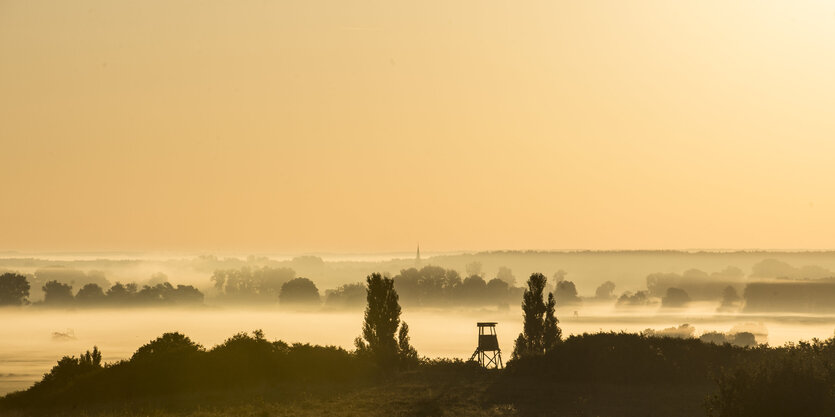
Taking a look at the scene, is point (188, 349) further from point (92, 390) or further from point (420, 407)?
point (420, 407)

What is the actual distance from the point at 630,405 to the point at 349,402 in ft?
62.0

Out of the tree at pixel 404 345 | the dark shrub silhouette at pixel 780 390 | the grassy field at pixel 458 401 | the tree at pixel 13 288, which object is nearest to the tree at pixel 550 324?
the tree at pixel 404 345

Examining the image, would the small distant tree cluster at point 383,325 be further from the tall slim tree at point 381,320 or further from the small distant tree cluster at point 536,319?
the small distant tree cluster at point 536,319

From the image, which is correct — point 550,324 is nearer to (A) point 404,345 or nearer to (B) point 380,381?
(A) point 404,345

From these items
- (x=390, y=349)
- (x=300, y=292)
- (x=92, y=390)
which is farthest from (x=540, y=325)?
(x=300, y=292)

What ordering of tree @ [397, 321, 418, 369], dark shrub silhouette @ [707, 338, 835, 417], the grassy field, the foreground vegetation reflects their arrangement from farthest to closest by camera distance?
1. tree @ [397, 321, 418, 369]
2. the foreground vegetation
3. the grassy field
4. dark shrub silhouette @ [707, 338, 835, 417]

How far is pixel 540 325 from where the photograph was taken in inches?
3890

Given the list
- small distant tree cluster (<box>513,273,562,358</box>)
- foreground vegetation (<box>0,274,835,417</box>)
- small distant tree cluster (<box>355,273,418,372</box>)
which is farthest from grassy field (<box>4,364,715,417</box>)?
small distant tree cluster (<box>513,273,562,358</box>)

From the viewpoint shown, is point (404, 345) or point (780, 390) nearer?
point (780, 390)

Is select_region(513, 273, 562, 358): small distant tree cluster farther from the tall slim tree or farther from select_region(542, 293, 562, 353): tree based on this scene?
the tall slim tree

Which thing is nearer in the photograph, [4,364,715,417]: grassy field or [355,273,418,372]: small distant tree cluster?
[4,364,715,417]: grassy field

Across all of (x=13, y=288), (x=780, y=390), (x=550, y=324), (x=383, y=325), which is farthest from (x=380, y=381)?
(x=13, y=288)

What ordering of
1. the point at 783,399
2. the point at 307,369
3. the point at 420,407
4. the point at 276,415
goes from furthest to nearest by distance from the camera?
the point at 307,369, the point at 420,407, the point at 276,415, the point at 783,399

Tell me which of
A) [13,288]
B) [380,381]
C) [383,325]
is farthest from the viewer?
[13,288]
